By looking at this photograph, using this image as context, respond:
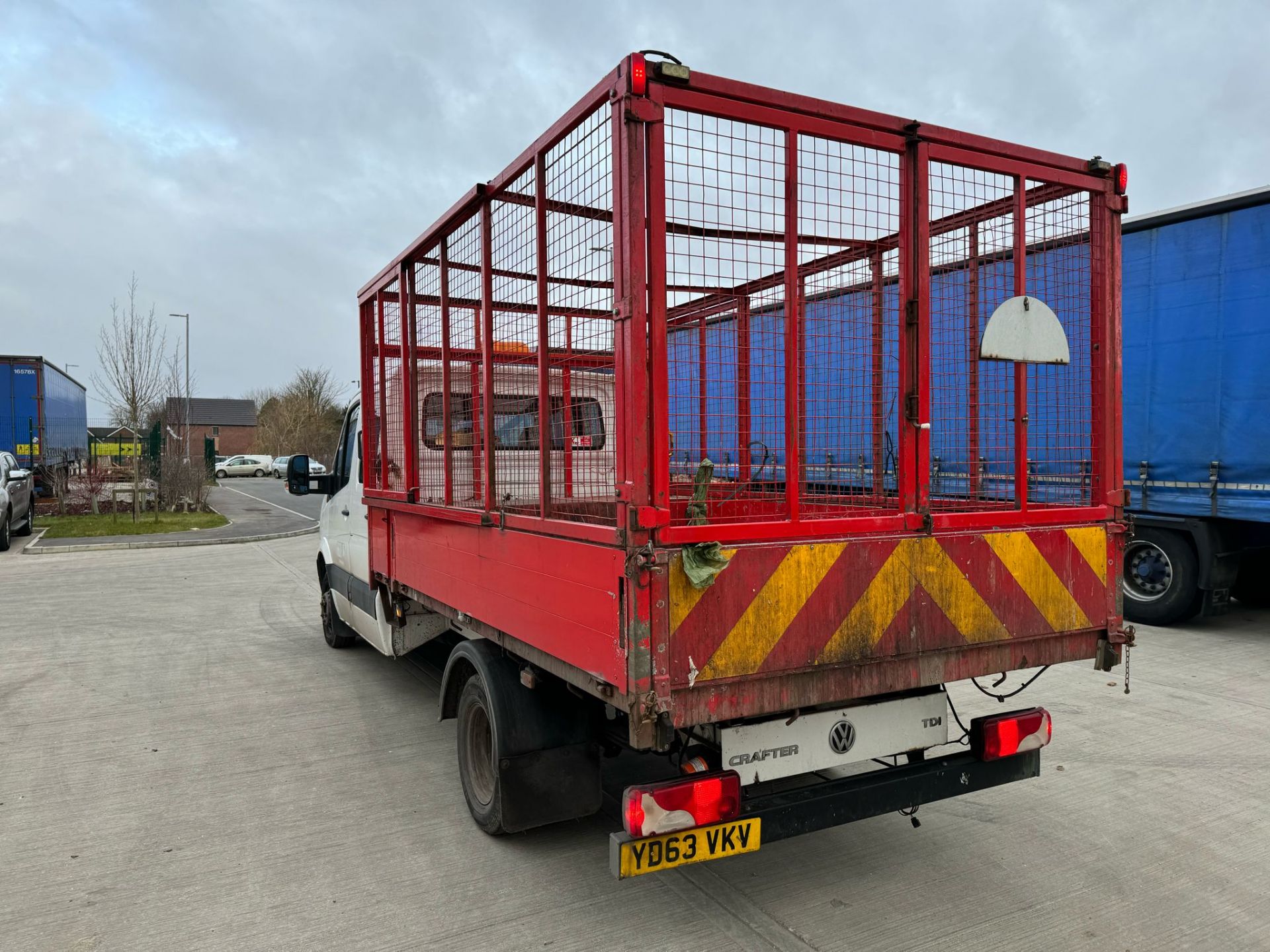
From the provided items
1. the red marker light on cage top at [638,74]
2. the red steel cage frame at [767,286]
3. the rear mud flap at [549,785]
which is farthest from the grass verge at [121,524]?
the red marker light on cage top at [638,74]

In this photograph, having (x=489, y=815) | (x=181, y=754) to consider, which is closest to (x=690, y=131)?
(x=489, y=815)

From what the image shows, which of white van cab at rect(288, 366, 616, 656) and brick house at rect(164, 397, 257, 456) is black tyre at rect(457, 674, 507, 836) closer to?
white van cab at rect(288, 366, 616, 656)

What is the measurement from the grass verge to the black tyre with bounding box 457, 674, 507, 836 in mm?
16150

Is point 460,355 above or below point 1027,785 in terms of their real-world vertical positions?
above

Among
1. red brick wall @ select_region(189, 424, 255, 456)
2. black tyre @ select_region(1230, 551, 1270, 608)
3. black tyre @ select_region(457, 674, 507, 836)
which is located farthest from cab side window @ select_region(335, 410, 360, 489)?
red brick wall @ select_region(189, 424, 255, 456)

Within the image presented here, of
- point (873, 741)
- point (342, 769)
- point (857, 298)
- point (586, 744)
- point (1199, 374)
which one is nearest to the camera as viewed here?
point (873, 741)

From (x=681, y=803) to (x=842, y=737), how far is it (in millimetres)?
738

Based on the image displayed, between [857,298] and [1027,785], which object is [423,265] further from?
[1027,785]

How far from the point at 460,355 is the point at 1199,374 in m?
6.81

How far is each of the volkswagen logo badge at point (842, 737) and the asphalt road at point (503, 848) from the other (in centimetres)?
63

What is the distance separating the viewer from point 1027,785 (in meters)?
4.49

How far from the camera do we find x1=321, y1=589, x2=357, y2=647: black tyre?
765 centimetres

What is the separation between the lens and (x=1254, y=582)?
29.4 ft

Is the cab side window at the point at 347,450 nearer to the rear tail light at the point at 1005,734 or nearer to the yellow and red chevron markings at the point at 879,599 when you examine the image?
the yellow and red chevron markings at the point at 879,599
